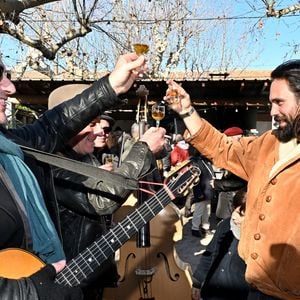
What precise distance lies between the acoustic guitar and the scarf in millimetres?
191

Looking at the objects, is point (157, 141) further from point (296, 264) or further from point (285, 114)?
point (296, 264)

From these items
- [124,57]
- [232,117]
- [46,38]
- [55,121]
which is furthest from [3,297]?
[232,117]

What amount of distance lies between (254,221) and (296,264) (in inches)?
12.0

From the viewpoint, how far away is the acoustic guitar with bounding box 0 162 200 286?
138 cm

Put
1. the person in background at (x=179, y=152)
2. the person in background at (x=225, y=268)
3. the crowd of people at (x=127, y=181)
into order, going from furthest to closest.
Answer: the person in background at (x=179, y=152) < the person in background at (x=225, y=268) < the crowd of people at (x=127, y=181)

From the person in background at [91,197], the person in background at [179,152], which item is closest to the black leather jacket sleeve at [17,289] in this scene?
the person in background at [91,197]

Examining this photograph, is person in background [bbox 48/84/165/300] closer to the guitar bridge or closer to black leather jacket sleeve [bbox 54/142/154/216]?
black leather jacket sleeve [bbox 54/142/154/216]

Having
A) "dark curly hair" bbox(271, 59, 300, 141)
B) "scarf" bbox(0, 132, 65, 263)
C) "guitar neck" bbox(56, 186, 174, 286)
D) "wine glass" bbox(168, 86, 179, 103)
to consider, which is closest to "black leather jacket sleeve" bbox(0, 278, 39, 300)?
"scarf" bbox(0, 132, 65, 263)

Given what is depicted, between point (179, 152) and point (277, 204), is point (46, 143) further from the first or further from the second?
point (179, 152)

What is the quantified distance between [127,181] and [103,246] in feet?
1.25

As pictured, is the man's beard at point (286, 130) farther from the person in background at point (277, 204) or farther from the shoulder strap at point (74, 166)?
the shoulder strap at point (74, 166)

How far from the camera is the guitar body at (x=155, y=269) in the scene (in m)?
3.92

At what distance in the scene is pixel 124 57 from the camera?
2.28m

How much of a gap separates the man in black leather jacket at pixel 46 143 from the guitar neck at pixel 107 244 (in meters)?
0.10
